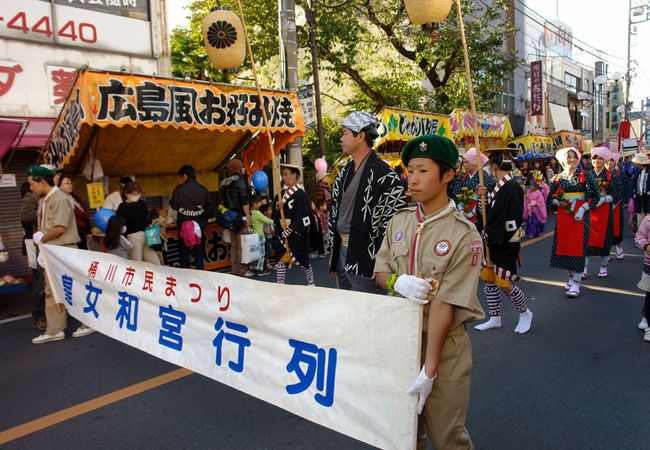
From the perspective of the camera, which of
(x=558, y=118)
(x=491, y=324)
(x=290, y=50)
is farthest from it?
(x=558, y=118)

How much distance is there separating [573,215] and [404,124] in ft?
19.5

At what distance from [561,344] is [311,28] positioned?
31.8ft

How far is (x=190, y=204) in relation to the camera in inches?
275

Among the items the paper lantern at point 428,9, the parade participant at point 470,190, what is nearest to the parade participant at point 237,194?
the parade participant at point 470,190

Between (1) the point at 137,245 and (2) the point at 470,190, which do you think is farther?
(1) the point at 137,245

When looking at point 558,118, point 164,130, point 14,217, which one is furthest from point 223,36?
point 558,118

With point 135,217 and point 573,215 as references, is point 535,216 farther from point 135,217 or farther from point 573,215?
point 135,217

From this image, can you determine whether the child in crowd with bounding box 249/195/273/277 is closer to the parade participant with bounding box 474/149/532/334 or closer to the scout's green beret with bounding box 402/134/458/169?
the parade participant with bounding box 474/149/532/334

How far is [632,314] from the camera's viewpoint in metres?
5.20

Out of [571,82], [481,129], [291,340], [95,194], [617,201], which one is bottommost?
[291,340]

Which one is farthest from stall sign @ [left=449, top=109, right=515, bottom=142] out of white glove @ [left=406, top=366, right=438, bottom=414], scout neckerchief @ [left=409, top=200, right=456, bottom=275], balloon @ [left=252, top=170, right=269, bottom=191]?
white glove @ [left=406, top=366, right=438, bottom=414]

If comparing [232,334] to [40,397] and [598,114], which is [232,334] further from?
[598,114]

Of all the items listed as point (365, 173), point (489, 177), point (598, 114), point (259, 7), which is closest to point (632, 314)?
point (489, 177)

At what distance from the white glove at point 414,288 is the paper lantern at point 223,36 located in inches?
239
